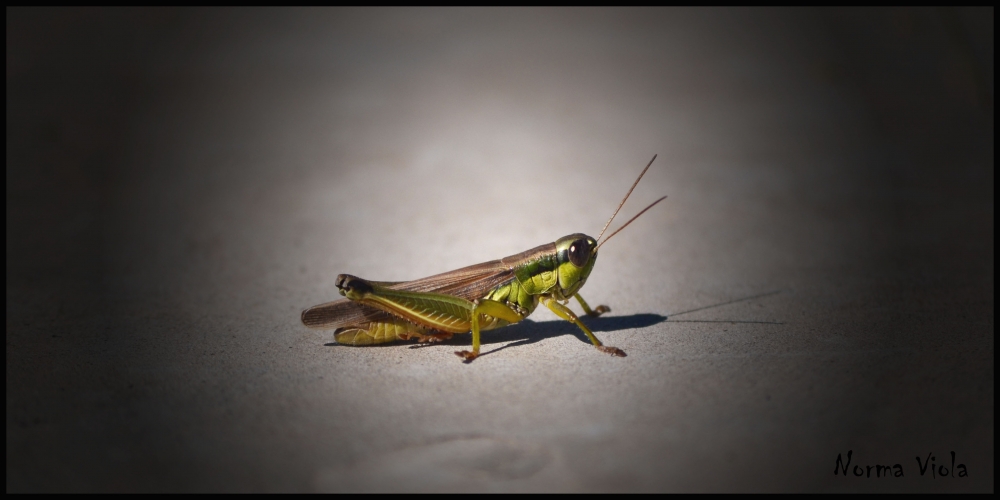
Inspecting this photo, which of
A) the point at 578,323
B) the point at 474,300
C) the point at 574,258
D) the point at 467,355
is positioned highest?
the point at 574,258

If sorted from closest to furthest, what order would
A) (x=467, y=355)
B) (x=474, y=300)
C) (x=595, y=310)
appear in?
(x=467, y=355) → (x=474, y=300) → (x=595, y=310)

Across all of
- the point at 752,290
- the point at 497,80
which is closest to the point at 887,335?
the point at 752,290

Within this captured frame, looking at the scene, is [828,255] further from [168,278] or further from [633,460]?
[168,278]

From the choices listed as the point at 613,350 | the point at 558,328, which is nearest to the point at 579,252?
the point at 613,350

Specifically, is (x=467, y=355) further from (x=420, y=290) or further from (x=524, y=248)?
(x=524, y=248)

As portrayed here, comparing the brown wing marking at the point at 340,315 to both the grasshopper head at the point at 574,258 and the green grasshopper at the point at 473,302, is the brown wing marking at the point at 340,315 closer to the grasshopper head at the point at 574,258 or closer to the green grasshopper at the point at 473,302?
the green grasshopper at the point at 473,302

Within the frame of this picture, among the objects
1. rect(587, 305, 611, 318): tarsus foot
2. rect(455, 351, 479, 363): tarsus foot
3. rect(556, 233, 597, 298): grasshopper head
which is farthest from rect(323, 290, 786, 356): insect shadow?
rect(556, 233, 597, 298): grasshopper head

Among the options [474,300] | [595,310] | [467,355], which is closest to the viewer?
[467,355]

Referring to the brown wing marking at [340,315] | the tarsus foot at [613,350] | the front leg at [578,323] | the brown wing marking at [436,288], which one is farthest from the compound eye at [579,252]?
the brown wing marking at [340,315]

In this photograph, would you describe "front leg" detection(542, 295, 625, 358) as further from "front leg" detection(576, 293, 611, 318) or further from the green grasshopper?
Answer: "front leg" detection(576, 293, 611, 318)
